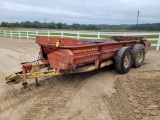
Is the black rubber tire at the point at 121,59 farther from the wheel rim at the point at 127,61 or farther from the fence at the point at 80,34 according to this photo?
the fence at the point at 80,34

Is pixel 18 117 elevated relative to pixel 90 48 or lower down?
lower down

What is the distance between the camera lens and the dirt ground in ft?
12.7

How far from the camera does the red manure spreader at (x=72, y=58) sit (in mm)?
4840

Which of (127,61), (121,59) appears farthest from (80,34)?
(121,59)

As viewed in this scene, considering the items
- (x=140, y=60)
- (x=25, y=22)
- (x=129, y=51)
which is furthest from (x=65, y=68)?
(x=25, y=22)

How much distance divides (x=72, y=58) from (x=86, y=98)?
3.32 feet

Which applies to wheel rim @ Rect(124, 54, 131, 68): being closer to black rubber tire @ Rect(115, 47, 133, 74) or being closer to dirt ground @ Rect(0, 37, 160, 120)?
black rubber tire @ Rect(115, 47, 133, 74)

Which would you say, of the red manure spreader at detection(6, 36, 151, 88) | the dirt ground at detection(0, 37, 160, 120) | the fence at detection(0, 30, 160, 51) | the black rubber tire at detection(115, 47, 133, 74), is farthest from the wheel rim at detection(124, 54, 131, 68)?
the fence at detection(0, 30, 160, 51)

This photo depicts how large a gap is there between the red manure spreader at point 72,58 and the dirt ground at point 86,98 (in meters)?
0.40

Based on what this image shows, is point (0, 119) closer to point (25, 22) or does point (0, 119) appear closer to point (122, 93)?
point (122, 93)

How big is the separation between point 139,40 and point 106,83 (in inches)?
118

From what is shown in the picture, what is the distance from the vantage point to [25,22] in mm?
74625

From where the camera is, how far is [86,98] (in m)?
4.57

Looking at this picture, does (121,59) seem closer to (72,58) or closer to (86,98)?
(72,58)
